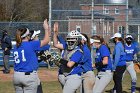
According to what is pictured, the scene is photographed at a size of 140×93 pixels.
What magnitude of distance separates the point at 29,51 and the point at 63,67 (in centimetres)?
99

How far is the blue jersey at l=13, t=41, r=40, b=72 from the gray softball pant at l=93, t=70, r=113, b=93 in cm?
253

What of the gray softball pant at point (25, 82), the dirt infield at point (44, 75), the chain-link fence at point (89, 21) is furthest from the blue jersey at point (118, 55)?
the chain-link fence at point (89, 21)

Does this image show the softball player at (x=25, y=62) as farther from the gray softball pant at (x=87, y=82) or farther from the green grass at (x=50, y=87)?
the green grass at (x=50, y=87)

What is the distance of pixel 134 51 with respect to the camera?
15.2 metres

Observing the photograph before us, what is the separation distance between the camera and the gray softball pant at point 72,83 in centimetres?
926

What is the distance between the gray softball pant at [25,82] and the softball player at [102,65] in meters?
2.47

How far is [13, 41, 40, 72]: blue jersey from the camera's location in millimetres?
8836

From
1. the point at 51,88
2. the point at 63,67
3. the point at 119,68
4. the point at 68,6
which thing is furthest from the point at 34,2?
the point at 63,67

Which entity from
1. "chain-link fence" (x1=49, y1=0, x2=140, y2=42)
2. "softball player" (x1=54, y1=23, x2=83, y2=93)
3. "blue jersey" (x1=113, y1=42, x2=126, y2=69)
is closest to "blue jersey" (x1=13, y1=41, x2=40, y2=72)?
"softball player" (x1=54, y1=23, x2=83, y2=93)

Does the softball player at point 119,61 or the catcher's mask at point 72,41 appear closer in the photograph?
the catcher's mask at point 72,41

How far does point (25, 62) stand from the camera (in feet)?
29.1

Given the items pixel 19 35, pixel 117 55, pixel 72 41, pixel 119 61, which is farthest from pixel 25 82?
pixel 119 61

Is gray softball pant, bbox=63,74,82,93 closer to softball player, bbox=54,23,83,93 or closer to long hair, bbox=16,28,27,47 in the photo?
softball player, bbox=54,23,83,93

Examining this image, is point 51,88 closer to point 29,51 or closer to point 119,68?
point 119,68
